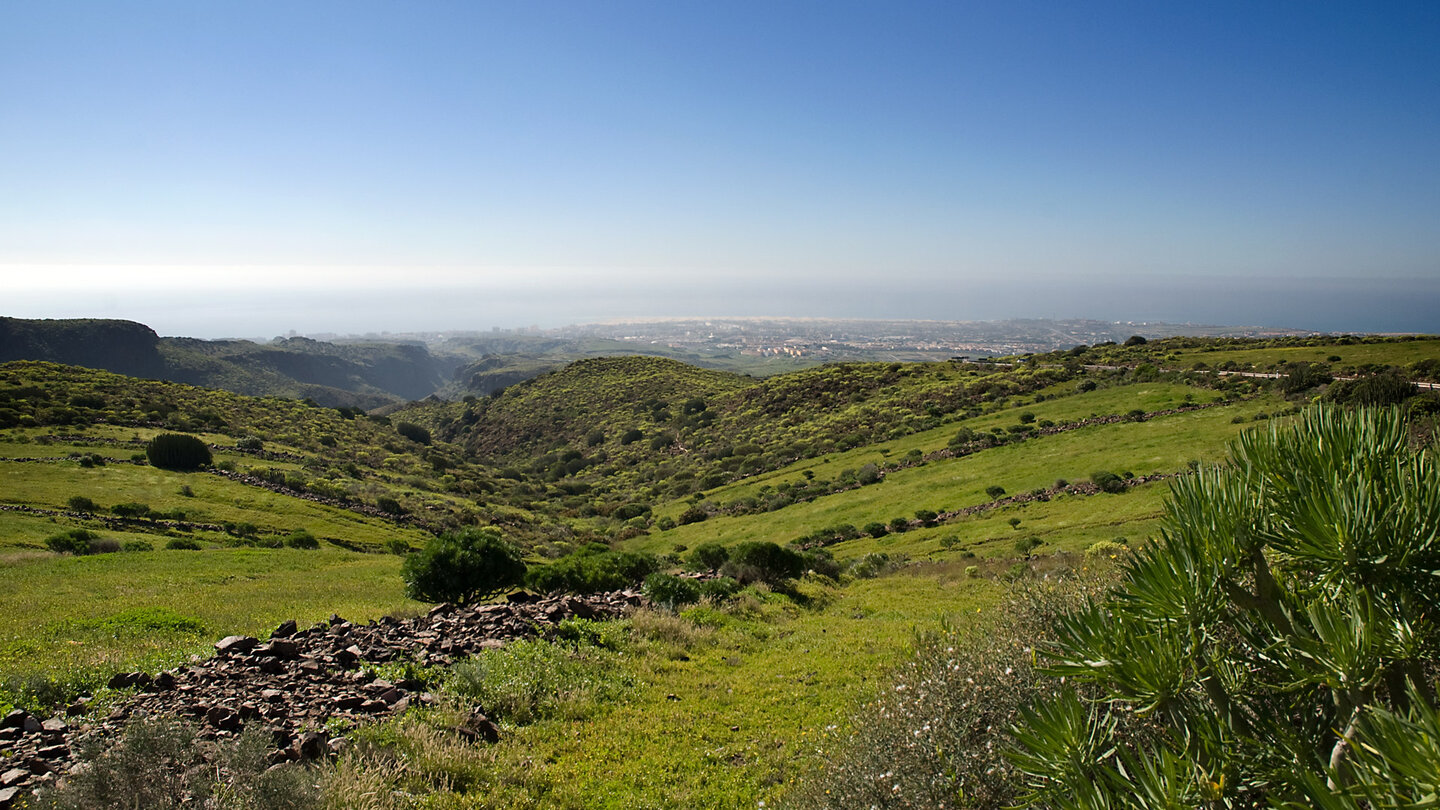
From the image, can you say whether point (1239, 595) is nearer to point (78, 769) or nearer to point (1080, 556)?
point (78, 769)

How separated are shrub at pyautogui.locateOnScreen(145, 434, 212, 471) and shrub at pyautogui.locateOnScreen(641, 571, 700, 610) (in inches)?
1525

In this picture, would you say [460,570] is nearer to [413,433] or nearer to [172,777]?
[172,777]

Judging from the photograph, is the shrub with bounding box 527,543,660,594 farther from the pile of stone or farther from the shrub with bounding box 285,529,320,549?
the shrub with bounding box 285,529,320,549

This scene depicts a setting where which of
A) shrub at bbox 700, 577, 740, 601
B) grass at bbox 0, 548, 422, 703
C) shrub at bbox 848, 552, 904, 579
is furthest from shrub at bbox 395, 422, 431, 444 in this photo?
shrub at bbox 700, 577, 740, 601

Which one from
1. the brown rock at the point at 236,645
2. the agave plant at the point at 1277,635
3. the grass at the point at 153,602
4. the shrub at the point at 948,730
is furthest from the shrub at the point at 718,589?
the agave plant at the point at 1277,635

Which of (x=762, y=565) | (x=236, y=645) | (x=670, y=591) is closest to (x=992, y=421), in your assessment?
(x=762, y=565)

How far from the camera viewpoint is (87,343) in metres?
130

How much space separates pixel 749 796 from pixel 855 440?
4392cm

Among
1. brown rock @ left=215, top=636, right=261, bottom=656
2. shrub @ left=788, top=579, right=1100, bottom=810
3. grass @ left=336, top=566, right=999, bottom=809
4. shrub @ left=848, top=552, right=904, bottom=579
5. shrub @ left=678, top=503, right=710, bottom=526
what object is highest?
shrub @ left=788, top=579, right=1100, bottom=810

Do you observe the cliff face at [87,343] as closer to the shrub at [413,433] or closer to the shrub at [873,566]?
the shrub at [413,433]

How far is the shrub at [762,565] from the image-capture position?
17.3 meters

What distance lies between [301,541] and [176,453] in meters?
19.0

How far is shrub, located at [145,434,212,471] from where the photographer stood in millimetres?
37250

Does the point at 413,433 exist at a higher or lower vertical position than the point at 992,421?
lower
